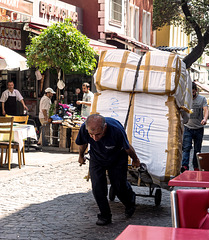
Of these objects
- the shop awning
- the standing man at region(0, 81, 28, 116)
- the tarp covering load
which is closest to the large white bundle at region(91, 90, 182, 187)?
the tarp covering load

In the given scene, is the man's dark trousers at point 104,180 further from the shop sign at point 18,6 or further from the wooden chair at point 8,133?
the shop sign at point 18,6

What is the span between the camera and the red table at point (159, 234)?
10.9 ft

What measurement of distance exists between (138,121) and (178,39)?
44241 mm

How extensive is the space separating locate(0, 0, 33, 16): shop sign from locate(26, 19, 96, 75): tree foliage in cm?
95

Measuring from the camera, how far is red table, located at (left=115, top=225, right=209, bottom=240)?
3.33m

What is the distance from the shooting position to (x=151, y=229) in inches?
139

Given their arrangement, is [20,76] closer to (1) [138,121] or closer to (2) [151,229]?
(1) [138,121]

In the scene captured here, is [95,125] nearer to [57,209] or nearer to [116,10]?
[57,209]

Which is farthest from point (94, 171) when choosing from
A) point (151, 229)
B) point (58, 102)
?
point (58, 102)

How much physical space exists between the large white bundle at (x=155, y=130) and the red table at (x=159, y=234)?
13.1ft

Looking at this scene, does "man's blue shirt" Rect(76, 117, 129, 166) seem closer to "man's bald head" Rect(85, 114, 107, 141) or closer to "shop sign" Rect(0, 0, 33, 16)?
"man's bald head" Rect(85, 114, 107, 141)

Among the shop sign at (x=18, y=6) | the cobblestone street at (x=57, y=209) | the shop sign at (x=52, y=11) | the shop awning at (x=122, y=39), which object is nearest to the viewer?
the cobblestone street at (x=57, y=209)

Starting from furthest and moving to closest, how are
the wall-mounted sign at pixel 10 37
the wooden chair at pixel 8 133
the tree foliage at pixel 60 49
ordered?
the wall-mounted sign at pixel 10 37 → the tree foliage at pixel 60 49 → the wooden chair at pixel 8 133

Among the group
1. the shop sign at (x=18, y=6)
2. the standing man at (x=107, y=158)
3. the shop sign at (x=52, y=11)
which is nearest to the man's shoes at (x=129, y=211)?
the standing man at (x=107, y=158)
